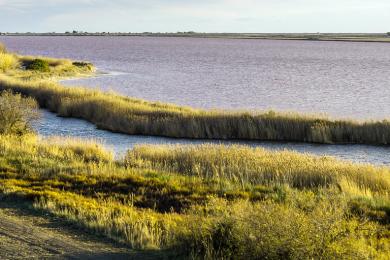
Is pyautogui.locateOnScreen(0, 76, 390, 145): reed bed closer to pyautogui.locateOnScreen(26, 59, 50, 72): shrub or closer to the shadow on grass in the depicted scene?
the shadow on grass

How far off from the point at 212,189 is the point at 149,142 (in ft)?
48.6

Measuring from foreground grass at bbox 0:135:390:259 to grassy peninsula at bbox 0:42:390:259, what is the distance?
1.0 inches

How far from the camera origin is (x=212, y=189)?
15250 millimetres

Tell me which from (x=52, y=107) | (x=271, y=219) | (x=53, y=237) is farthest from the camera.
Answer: (x=52, y=107)

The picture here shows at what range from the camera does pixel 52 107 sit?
41.6 meters

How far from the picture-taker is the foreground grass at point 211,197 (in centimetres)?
827

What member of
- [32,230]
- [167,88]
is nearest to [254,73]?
[167,88]

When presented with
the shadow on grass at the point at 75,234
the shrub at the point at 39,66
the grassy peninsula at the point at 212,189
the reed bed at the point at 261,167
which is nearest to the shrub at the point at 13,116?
the grassy peninsula at the point at 212,189

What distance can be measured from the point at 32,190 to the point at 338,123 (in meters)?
21.4

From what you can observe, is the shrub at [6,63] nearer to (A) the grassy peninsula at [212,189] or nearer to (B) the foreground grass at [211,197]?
(A) the grassy peninsula at [212,189]

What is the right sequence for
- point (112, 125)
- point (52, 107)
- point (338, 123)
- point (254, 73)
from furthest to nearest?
point (254, 73) < point (52, 107) < point (112, 125) < point (338, 123)

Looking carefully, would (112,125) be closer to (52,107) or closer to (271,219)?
(52,107)

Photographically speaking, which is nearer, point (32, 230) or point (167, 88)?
A: point (32, 230)

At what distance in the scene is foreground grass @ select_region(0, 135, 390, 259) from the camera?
827 centimetres
